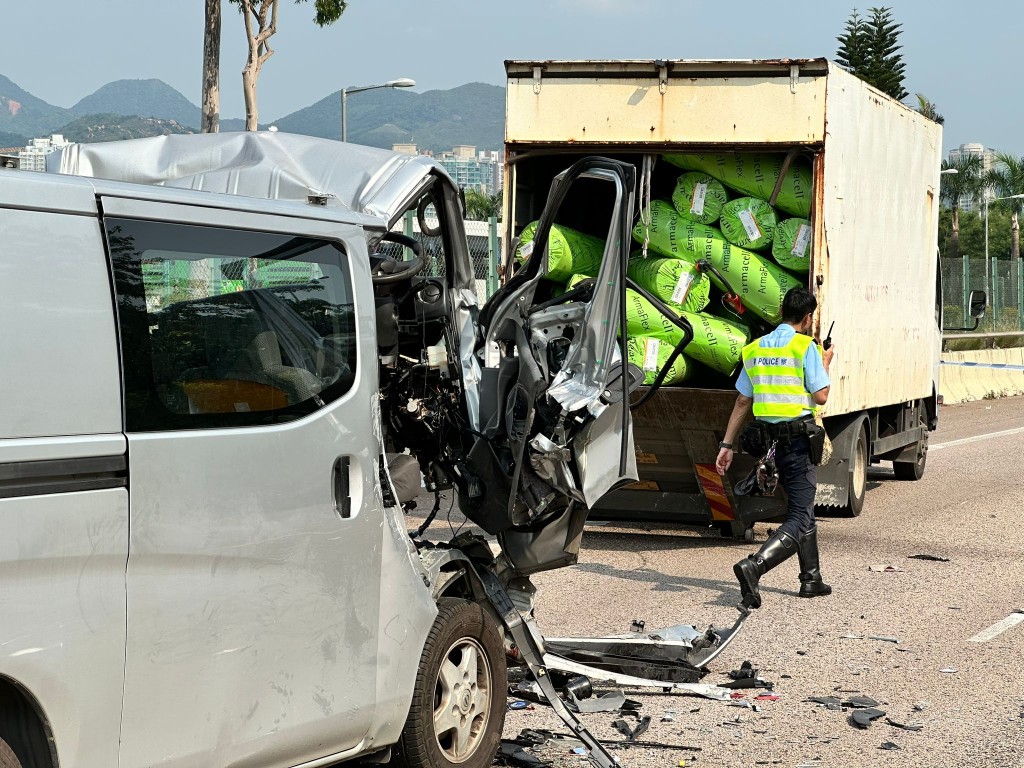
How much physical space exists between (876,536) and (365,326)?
7724 millimetres

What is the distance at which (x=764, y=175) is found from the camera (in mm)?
10703

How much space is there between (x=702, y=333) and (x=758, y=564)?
8.72ft

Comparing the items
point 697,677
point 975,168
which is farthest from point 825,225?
point 975,168

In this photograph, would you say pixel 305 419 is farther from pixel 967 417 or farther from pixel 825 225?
pixel 967 417

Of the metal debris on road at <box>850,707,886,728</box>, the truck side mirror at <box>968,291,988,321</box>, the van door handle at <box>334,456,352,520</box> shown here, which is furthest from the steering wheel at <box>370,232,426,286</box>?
the truck side mirror at <box>968,291,988,321</box>

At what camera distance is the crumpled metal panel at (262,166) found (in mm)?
5145

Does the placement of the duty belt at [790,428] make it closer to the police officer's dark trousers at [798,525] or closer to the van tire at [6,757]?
the police officer's dark trousers at [798,525]

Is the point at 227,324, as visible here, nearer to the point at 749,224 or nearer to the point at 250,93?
the point at 749,224

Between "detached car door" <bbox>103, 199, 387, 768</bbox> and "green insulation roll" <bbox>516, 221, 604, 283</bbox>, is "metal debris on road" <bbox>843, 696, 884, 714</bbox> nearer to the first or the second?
"detached car door" <bbox>103, 199, 387, 768</bbox>

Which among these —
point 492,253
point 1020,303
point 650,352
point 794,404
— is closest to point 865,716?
point 794,404

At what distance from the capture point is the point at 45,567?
11.0 feet

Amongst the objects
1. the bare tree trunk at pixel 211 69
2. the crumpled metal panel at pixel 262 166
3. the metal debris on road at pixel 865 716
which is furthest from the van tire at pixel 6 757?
the bare tree trunk at pixel 211 69

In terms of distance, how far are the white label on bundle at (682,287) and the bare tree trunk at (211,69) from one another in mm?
8522

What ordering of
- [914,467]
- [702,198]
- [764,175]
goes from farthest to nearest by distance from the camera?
1. [914,467]
2. [702,198]
3. [764,175]
